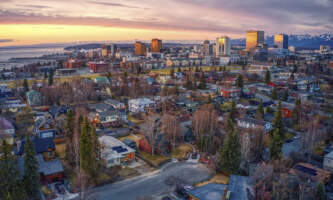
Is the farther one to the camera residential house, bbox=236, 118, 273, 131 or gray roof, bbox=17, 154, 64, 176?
residential house, bbox=236, 118, 273, 131

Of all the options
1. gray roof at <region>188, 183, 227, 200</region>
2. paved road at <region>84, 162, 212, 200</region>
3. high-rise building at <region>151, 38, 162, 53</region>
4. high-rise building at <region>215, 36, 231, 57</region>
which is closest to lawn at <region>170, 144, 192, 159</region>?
paved road at <region>84, 162, 212, 200</region>

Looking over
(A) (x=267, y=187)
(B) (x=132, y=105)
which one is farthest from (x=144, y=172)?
(B) (x=132, y=105)

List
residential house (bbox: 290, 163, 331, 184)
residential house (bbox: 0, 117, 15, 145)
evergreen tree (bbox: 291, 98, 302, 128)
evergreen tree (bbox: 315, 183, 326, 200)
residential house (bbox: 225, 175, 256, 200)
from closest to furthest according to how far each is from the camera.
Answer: evergreen tree (bbox: 315, 183, 326, 200), residential house (bbox: 225, 175, 256, 200), residential house (bbox: 290, 163, 331, 184), residential house (bbox: 0, 117, 15, 145), evergreen tree (bbox: 291, 98, 302, 128)

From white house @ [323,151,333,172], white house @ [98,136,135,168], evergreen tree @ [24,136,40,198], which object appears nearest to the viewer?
evergreen tree @ [24,136,40,198]

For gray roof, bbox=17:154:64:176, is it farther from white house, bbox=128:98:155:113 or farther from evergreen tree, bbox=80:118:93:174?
white house, bbox=128:98:155:113

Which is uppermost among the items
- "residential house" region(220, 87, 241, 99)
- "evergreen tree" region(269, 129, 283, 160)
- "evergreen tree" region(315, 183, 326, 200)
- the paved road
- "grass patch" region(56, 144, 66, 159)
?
"residential house" region(220, 87, 241, 99)

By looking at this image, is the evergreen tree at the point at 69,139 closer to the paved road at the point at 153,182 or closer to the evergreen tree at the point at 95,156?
the evergreen tree at the point at 95,156

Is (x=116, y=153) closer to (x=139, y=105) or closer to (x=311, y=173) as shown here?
(x=311, y=173)
